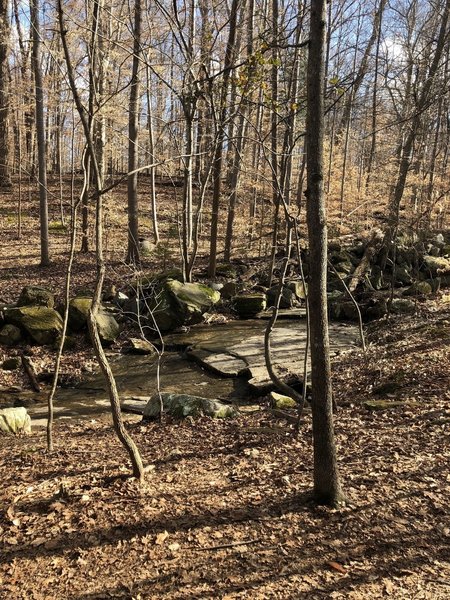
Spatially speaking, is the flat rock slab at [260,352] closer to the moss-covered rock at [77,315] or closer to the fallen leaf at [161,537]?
the moss-covered rock at [77,315]

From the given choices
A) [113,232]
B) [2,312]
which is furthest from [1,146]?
[2,312]

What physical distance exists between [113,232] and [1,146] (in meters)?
8.92

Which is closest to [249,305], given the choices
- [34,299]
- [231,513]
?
[34,299]

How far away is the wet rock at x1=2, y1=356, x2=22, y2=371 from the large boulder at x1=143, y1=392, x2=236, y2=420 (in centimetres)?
396

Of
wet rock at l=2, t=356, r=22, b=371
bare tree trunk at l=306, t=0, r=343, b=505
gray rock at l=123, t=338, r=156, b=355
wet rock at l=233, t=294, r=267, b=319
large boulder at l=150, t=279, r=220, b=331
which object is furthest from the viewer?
wet rock at l=233, t=294, r=267, b=319

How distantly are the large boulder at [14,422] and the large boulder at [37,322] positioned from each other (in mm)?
4104

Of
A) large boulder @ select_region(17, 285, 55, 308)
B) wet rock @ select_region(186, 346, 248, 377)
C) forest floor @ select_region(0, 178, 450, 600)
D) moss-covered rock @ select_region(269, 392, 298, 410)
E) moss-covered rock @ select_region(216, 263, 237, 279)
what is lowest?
wet rock @ select_region(186, 346, 248, 377)

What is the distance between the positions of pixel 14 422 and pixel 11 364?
3.37 m

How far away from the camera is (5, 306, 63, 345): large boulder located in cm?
1099

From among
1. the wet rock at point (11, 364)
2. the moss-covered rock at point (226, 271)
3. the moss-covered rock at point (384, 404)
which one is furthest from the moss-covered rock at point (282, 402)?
the moss-covered rock at point (226, 271)

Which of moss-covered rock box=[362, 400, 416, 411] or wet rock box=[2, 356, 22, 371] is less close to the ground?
moss-covered rock box=[362, 400, 416, 411]

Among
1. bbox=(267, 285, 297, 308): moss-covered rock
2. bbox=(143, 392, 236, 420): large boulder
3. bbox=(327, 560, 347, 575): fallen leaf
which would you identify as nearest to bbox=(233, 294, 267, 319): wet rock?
bbox=(267, 285, 297, 308): moss-covered rock

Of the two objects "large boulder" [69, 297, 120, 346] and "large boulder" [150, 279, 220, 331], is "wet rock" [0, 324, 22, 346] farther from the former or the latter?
"large boulder" [150, 279, 220, 331]

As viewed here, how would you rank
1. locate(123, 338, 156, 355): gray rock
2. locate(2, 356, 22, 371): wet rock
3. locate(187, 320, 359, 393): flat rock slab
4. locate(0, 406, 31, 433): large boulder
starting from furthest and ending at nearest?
locate(123, 338, 156, 355): gray rock
locate(2, 356, 22, 371): wet rock
locate(187, 320, 359, 393): flat rock slab
locate(0, 406, 31, 433): large boulder
